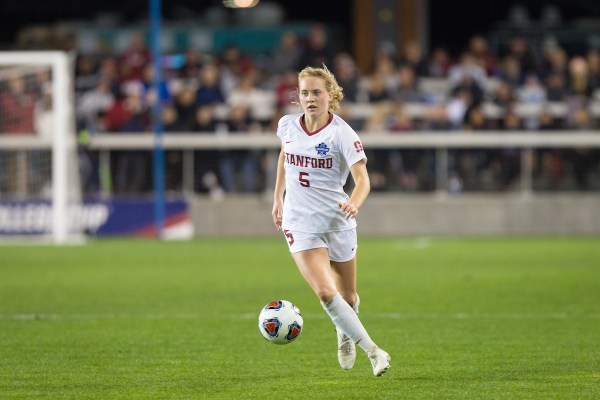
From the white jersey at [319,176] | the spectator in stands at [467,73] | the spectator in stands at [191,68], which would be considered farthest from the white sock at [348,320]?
the spectator in stands at [191,68]

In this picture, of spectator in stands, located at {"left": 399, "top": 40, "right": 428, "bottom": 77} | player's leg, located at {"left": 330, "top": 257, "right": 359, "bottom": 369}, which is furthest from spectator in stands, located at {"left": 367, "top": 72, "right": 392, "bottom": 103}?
player's leg, located at {"left": 330, "top": 257, "right": 359, "bottom": 369}

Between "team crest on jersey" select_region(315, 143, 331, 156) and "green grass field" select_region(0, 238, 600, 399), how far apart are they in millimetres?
1438

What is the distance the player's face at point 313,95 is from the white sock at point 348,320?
1198mm

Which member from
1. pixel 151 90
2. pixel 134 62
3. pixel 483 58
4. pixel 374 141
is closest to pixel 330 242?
pixel 374 141

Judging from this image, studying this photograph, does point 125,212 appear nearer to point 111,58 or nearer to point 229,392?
point 111,58

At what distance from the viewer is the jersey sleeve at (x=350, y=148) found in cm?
810

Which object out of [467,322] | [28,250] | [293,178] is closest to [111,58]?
[28,250]

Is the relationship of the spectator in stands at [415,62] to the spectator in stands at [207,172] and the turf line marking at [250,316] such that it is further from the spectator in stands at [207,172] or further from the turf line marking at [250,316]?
the turf line marking at [250,316]

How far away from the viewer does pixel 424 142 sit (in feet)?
74.8

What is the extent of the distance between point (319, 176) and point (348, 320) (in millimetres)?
952

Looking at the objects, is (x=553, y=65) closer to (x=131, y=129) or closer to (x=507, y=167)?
(x=507, y=167)

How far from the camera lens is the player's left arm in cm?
782

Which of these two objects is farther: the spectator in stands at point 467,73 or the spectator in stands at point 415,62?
the spectator in stands at point 415,62

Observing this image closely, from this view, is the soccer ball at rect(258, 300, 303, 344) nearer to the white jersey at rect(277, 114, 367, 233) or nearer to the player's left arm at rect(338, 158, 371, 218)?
the white jersey at rect(277, 114, 367, 233)
